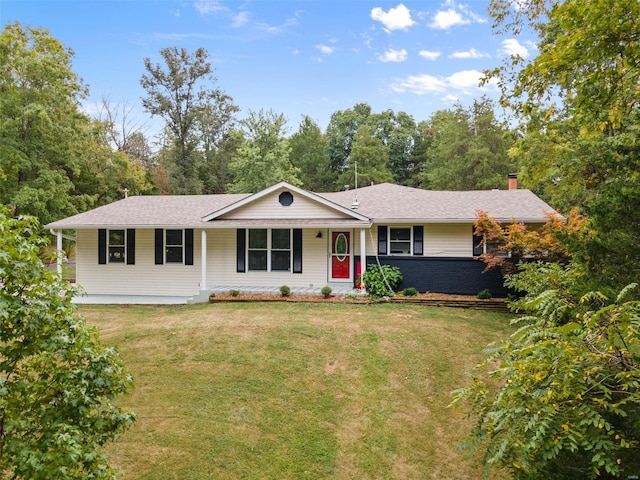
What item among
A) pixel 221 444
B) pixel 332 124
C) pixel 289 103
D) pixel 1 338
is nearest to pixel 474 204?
pixel 221 444

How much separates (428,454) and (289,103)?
30350 millimetres

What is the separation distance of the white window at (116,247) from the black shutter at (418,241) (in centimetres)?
1085

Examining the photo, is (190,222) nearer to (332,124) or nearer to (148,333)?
(148,333)

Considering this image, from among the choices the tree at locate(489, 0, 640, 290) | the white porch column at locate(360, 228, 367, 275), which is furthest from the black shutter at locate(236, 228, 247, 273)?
the tree at locate(489, 0, 640, 290)

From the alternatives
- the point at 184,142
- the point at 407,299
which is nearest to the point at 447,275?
the point at 407,299

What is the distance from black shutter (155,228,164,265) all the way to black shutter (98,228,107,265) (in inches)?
80.3

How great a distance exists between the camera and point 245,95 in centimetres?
3459

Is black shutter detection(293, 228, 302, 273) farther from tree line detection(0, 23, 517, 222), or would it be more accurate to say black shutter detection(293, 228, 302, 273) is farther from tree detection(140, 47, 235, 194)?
tree detection(140, 47, 235, 194)

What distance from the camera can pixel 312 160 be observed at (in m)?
39.8

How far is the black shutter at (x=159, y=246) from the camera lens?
47.9 feet

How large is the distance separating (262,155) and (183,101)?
30.3ft

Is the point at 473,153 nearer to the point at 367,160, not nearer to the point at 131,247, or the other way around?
the point at 367,160

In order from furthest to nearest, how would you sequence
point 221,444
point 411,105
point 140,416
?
point 411,105 < point 140,416 < point 221,444

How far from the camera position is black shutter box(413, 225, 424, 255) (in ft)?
45.7
